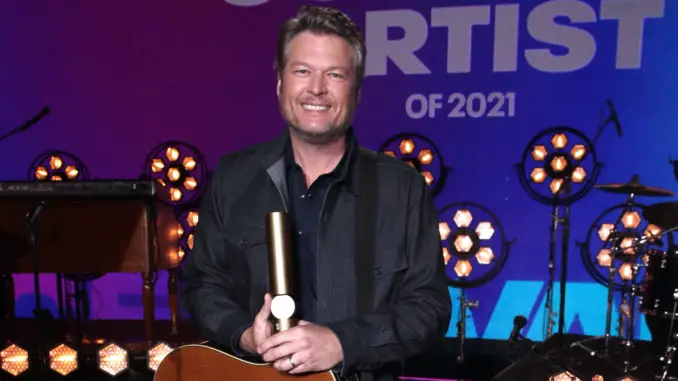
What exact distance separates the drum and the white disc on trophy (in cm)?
357

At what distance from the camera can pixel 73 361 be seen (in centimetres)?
310

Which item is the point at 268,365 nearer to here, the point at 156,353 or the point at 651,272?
the point at 156,353

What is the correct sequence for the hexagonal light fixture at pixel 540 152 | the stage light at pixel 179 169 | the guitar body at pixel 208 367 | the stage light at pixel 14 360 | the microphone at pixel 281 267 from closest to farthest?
the microphone at pixel 281 267 < the guitar body at pixel 208 367 < the stage light at pixel 14 360 < the hexagonal light fixture at pixel 540 152 < the stage light at pixel 179 169

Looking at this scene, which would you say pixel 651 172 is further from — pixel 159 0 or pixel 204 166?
pixel 159 0

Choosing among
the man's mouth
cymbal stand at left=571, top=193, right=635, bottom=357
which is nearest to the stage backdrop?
cymbal stand at left=571, top=193, right=635, bottom=357

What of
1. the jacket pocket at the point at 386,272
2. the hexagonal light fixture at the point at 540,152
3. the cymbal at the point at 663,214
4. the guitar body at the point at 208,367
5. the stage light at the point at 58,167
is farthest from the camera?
the stage light at the point at 58,167

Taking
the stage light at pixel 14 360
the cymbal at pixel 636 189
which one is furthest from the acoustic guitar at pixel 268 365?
the cymbal at pixel 636 189

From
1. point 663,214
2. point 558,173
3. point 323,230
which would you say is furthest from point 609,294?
point 323,230

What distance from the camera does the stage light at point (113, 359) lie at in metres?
3.10

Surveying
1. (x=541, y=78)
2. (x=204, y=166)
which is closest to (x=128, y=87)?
(x=204, y=166)

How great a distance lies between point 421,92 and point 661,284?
2.54 metres

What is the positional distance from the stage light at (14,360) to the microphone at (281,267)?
298 cm

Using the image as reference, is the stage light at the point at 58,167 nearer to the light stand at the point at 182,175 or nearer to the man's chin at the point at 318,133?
the light stand at the point at 182,175

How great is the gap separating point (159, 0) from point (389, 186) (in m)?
4.24
